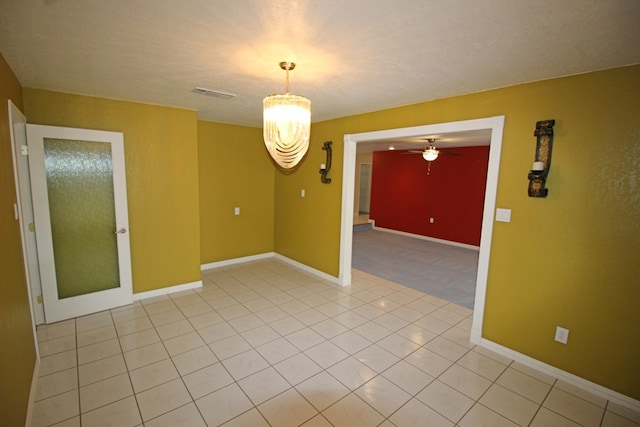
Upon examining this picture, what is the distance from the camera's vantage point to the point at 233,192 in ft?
16.9

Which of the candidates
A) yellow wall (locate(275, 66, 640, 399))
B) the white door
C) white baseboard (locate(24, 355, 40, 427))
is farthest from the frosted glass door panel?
yellow wall (locate(275, 66, 640, 399))

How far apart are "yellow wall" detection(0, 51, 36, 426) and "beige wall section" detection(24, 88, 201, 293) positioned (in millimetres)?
827

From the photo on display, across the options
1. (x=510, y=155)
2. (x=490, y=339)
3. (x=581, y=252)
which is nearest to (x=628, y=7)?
(x=510, y=155)

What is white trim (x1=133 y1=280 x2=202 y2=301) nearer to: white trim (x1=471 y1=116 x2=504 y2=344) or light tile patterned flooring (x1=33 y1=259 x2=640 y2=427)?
light tile patterned flooring (x1=33 y1=259 x2=640 y2=427)

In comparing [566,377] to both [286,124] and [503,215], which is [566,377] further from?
[286,124]

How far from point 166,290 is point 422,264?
14.5ft

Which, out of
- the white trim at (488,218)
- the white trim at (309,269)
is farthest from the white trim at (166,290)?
the white trim at (488,218)

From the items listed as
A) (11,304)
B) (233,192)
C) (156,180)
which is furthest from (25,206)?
(233,192)

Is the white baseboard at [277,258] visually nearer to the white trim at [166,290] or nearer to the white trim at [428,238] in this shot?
the white trim at [166,290]

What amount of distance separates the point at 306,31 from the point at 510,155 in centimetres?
212

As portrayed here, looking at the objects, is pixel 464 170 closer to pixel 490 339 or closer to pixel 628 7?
pixel 490 339

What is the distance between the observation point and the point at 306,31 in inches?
65.8

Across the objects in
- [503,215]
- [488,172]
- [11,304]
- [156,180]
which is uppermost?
[488,172]

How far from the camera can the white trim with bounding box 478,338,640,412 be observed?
7.16 feet
